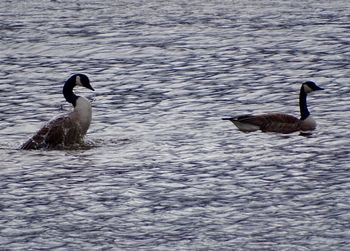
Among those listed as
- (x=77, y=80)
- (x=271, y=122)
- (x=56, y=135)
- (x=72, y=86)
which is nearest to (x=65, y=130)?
(x=56, y=135)

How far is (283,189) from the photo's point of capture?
22.8 meters

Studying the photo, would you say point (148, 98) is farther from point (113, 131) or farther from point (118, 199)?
point (118, 199)

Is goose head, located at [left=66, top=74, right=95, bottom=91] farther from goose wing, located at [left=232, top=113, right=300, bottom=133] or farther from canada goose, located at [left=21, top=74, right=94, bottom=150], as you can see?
goose wing, located at [left=232, top=113, right=300, bottom=133]

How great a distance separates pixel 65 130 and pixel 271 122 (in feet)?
15.0

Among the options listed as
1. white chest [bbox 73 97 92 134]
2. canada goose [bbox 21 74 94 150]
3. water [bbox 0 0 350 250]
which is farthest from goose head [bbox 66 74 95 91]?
water [bbox 0 0 350 250]

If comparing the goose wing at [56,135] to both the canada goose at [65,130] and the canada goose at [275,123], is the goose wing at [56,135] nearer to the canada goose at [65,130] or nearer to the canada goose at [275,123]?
the canada goose at [65,130]

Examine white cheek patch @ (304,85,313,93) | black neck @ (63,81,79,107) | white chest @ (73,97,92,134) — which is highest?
black neck @ (63,81,79,107)

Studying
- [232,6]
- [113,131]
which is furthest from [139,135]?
[232,6]

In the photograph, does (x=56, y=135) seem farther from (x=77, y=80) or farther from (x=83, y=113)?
(x=77, y=80)

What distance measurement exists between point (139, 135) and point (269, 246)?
32.6 feet

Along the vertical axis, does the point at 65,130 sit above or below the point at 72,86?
below

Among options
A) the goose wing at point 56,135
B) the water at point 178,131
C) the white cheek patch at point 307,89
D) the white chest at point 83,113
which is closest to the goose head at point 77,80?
the white chest at point 83,113

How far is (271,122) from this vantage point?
2827cm

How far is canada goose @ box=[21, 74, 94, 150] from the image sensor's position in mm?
27359
